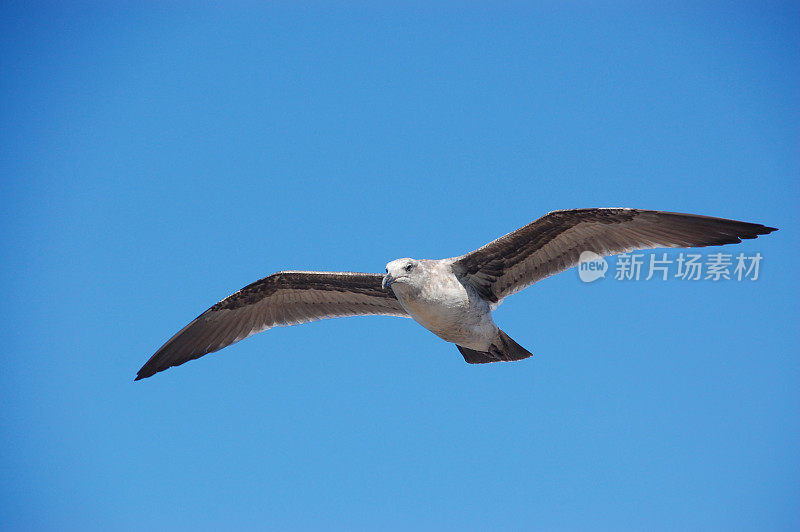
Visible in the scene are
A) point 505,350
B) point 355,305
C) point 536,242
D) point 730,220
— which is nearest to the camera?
point 730,220

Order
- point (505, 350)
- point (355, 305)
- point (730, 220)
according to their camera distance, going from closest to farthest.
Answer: point (730, 220)
point (505, 350)
point (355, 305)

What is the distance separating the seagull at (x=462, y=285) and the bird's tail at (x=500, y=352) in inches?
0.7

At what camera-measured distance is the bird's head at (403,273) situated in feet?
29.1

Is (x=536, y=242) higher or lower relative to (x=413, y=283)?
higher

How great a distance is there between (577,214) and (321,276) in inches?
173

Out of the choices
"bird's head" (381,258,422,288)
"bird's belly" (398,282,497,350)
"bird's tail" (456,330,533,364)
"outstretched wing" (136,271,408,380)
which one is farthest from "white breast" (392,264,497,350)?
"outstretched wing" (136,271,408,380)

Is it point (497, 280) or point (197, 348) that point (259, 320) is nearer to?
point (197, 348)

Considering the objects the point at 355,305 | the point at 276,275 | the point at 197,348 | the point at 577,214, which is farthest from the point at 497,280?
the point at 197,348

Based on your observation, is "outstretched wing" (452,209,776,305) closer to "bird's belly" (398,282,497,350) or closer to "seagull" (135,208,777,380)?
"seagull" (135,208,777,380)

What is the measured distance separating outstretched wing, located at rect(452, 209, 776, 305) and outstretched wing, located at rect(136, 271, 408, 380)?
6.03 feet

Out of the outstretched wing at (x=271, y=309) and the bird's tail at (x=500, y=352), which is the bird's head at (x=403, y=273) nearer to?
the outstretched wing at (x=271, y=309)

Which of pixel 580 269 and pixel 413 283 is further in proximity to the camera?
pixel 580 269

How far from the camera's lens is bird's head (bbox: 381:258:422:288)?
29.1ft

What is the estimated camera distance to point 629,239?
30.6 feet
